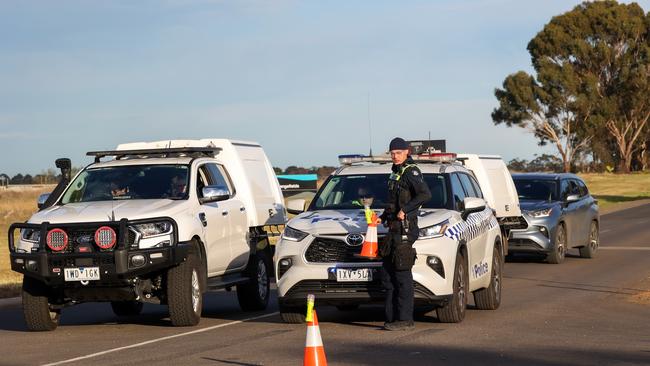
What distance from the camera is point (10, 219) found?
152ft

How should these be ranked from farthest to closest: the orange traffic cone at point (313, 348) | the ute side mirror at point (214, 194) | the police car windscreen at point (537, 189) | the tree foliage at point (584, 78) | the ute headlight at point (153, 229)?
the tree foliage at point (584, 78), the police car windscreen at point (537, 189), the ute side mirror at point (214, 194), the ute headlight at point (153, 229), the orange traffic cone at point (313, 348)

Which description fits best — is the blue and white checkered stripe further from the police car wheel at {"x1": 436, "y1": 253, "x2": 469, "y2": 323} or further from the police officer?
the police officer

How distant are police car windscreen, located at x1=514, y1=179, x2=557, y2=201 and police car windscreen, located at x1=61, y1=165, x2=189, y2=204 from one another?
A: 11.3 metres

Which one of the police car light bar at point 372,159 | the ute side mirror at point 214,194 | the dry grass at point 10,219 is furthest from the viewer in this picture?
the dry grass at point 10,219

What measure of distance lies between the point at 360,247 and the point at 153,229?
86.8 inches

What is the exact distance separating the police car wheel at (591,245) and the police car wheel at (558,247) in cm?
146

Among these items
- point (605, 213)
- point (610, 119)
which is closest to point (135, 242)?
point (605, 213)

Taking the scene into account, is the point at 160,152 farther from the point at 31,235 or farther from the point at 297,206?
the point at 31,235

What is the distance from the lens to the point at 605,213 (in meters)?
48.9

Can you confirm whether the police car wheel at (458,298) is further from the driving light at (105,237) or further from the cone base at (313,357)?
the cone base at (313,357)

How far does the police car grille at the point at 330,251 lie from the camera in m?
12.8

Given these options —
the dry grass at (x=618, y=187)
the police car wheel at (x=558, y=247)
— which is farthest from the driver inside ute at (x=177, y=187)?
the dry grass at (x=618, y=187)

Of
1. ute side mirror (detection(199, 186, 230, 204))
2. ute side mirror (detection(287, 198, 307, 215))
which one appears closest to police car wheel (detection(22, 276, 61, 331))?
ute side mirror (detection(199, 186, 230, 204))

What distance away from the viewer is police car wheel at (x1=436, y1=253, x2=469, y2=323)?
511 inches
